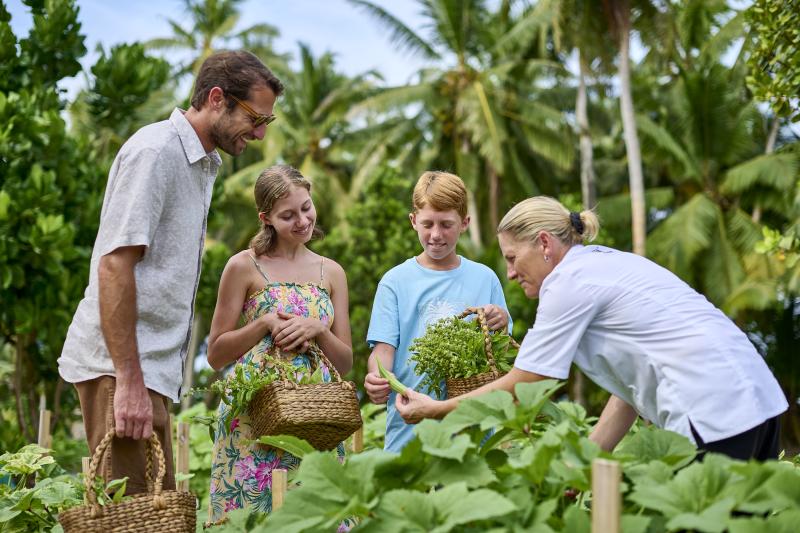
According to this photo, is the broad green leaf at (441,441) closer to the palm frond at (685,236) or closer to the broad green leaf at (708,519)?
the broad green leaf at (708,519)

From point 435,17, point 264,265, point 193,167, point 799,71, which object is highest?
point 435,17

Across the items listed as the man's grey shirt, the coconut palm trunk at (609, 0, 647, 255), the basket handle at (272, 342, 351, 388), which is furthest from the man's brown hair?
the coconut palm trunk at (609, 0, 647, 255)

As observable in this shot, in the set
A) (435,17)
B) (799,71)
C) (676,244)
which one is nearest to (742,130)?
(676,244)

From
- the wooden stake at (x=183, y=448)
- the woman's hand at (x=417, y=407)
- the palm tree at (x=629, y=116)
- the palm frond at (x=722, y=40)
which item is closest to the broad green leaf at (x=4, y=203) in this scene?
the wooden stake at (x=183, y=448)

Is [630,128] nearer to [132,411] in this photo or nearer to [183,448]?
[183,448]

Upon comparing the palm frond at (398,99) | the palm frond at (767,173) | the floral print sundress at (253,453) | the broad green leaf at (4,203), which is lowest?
the floral print sundress at (253,453)

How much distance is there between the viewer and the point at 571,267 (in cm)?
290

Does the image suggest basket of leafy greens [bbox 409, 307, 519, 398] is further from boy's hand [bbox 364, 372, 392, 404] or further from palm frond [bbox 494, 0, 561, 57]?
palm frond [bbox 494, 0, 561, 57]

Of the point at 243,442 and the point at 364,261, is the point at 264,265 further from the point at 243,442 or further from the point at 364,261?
the point at 364,261

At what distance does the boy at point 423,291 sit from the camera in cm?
382

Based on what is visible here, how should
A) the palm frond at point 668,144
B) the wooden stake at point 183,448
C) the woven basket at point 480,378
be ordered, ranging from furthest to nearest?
the palm frond at point 668,144, the wooden stake at point 183,448, the woven basket at point 480,378

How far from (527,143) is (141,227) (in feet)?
90.1

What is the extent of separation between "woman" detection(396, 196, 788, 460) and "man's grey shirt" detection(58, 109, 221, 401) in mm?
875

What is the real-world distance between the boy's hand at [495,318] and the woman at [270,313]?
63cm
